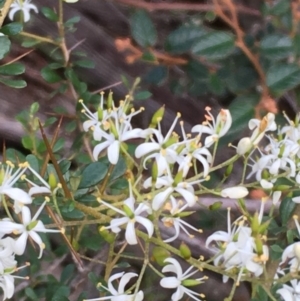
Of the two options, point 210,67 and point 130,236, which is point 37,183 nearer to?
point 130,236

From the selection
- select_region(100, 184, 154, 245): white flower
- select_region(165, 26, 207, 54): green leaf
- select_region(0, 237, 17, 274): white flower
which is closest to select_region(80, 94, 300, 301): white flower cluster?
select_region(100, 184, 154, 245): white flower

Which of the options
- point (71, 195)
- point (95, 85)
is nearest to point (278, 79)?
point (71, 195)

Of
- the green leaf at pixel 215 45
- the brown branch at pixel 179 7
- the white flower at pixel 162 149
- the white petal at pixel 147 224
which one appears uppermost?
the brown branch at pixel 179 7

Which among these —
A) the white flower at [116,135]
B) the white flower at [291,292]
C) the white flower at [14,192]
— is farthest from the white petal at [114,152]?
the white flower at [291,292]

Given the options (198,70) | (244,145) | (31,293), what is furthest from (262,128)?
(31,293)

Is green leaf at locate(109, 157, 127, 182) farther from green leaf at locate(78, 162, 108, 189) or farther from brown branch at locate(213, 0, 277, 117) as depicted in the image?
brown branch at locate(213, 0, 277, 117)

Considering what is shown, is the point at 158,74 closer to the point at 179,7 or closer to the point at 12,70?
the point at 179,7

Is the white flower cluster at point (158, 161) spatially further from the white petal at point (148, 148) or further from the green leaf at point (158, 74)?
the green leaf at point (158, 74)
